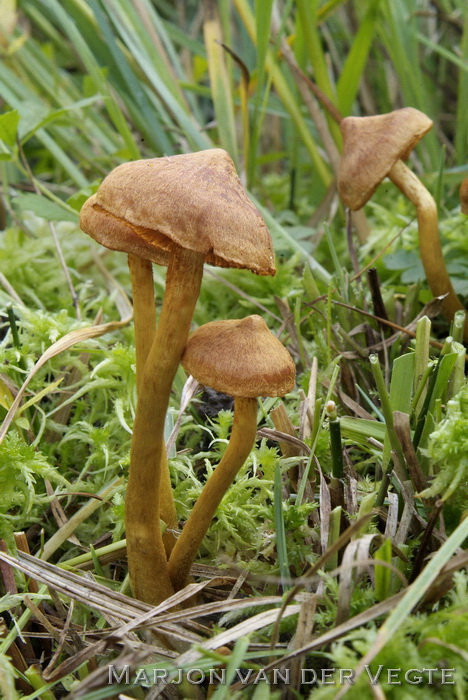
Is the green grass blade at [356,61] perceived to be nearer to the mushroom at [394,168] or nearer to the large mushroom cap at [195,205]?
the mushroom at [394,168]

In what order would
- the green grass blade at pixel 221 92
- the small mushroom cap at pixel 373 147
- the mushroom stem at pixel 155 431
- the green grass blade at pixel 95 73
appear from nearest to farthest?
the mushroom stem at pixel 155 431 < the small mushroom cap at pixel 373 147 < the green grass blade at pixel 95 73 < the green grass blade at pixel 221 92

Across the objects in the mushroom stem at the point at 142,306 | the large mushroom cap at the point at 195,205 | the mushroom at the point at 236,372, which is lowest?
the mushroom at the point at 236,372

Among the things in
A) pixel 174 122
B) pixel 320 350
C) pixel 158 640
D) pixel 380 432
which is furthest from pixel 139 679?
pixel 174 122

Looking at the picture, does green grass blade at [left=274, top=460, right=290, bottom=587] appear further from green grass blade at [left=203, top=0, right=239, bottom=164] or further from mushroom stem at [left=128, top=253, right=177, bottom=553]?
green grass blade at [left=203, top=0, right=239, bottom=164]

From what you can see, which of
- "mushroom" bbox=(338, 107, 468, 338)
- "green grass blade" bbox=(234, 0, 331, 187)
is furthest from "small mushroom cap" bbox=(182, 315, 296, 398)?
"green grass blade" bbox=(234, 0, 331, 187)

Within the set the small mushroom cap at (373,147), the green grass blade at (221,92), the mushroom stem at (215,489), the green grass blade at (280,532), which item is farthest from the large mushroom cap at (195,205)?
the green grass blade at (221,92)

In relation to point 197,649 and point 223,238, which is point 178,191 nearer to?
Result: point 223,238

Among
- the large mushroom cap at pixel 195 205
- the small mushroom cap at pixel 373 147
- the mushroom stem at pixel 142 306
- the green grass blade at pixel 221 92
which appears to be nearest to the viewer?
the large mushroom cap at pixel 195 205

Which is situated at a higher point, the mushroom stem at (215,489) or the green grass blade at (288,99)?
the green grass blade at (288,99)
